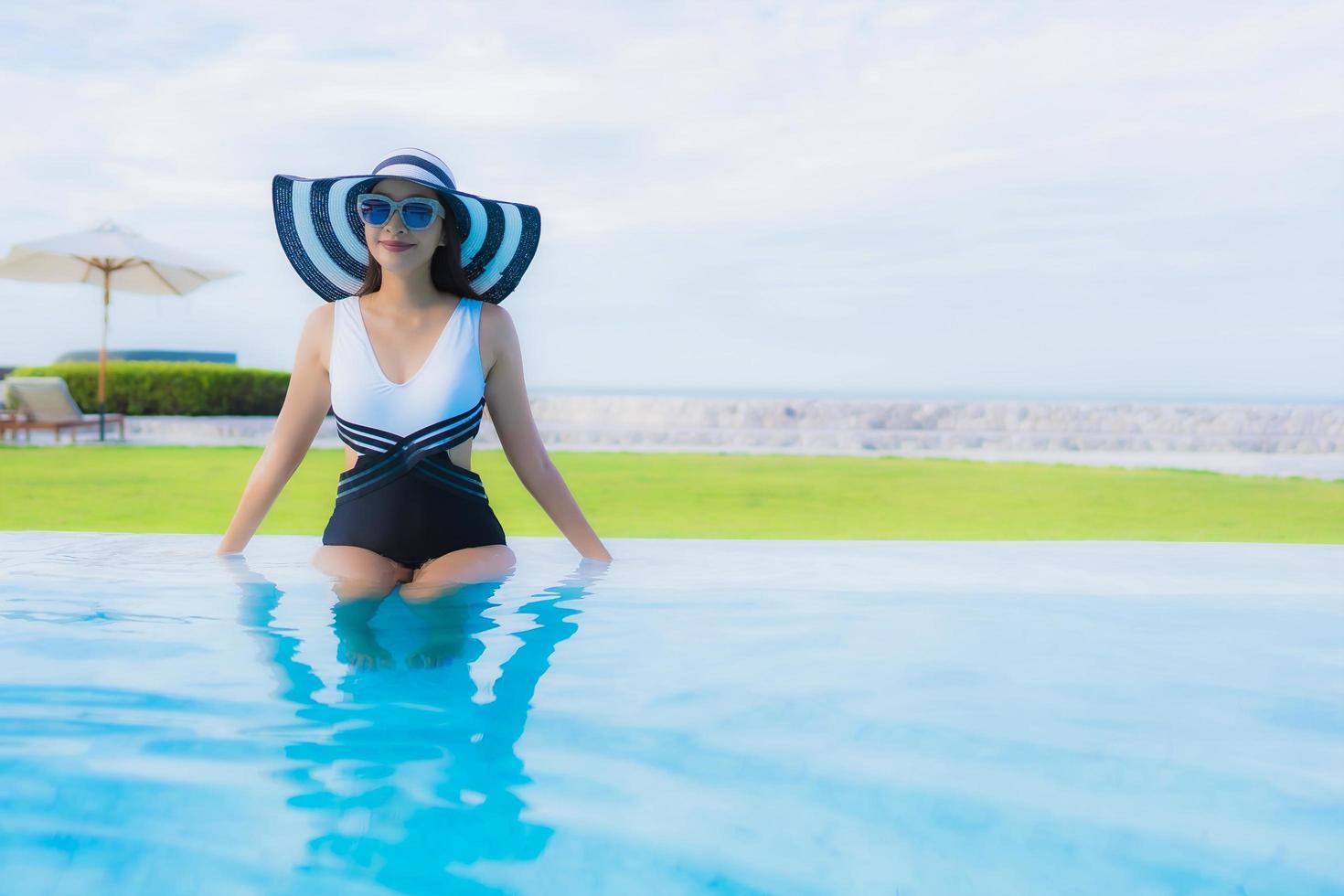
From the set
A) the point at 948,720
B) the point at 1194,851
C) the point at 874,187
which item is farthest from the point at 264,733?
the point at 874,187

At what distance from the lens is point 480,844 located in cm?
168

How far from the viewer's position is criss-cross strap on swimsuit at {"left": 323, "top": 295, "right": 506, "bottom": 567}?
309cm

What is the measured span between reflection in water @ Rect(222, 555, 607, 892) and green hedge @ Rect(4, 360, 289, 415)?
18.6m

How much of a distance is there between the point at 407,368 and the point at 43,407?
15006 millimetres

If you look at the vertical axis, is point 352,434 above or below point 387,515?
above

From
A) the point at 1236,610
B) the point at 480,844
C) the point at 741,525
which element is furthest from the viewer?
the point at 741,525

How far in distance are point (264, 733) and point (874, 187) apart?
23.8 m

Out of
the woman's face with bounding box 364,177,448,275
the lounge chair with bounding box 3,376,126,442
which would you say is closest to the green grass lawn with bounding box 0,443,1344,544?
the lounge chair with bounding box 3,376,126,442

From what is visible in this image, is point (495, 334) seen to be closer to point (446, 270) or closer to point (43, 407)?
point (446, 270)

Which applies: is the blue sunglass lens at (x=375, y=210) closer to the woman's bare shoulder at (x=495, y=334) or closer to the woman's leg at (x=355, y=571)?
the woman's bare shoulder at (x=495, y=334)

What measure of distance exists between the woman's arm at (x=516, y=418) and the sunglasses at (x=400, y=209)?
32 centimetres

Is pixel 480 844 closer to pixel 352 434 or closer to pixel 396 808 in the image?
pixel 396 808

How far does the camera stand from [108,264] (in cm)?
1659

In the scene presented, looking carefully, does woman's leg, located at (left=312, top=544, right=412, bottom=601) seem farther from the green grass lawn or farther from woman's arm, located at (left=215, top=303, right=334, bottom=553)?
the green grass lawn
